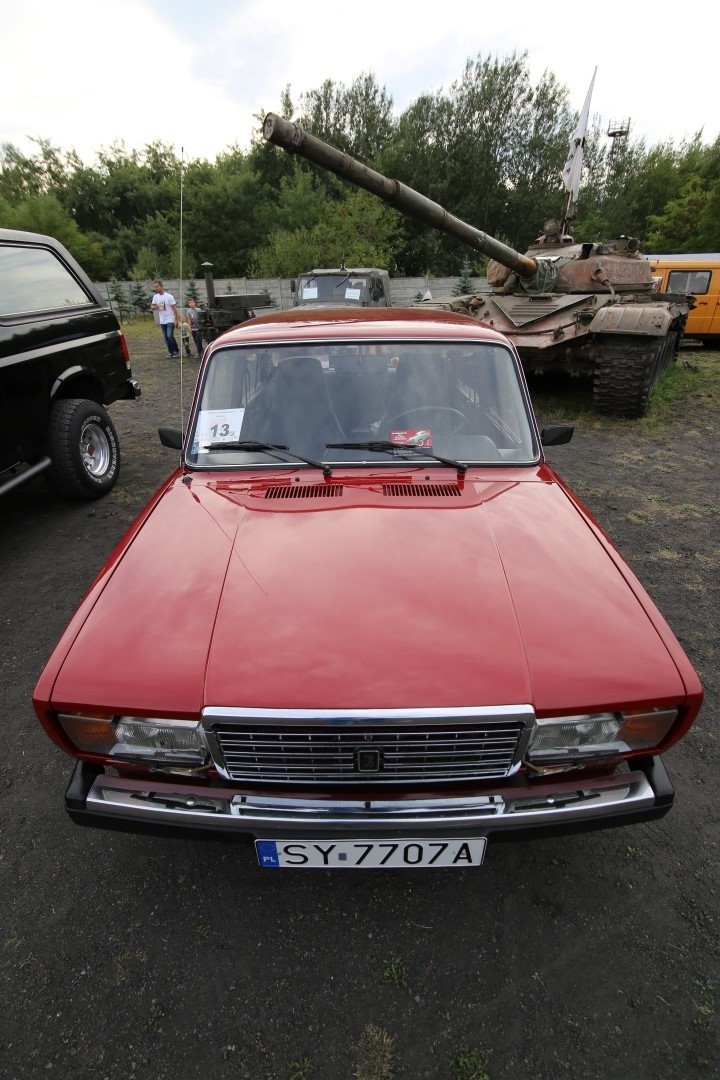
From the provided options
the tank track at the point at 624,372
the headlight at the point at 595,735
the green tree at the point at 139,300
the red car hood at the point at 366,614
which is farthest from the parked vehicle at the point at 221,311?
the green tree at the point at 139,300

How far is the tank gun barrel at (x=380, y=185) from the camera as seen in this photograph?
183 inches

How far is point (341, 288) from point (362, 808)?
11.1 meters

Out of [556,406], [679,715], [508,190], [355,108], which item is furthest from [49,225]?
[679,715]

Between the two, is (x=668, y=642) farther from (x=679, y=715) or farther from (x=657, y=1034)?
(x=657, y=1034)

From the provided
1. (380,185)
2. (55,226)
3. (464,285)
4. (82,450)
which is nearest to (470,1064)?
(82,450)

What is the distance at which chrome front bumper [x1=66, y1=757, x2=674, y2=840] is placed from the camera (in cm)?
160

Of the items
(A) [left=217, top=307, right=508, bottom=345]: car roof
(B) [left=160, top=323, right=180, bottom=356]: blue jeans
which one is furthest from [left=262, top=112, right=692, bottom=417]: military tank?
(B) [left=160, top=323, right=180, bottom=356]: blue jeans

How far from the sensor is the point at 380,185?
594 centimetres

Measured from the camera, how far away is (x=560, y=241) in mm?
10570

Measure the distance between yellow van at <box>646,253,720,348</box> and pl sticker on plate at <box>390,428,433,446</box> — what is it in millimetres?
12482

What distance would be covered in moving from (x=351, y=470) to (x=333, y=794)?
133 cm

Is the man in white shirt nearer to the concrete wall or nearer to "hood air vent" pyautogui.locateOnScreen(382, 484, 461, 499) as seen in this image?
the concrete wall

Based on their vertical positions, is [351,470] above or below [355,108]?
below

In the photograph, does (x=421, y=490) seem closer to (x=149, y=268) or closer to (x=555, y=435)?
(x=555, y=435)
